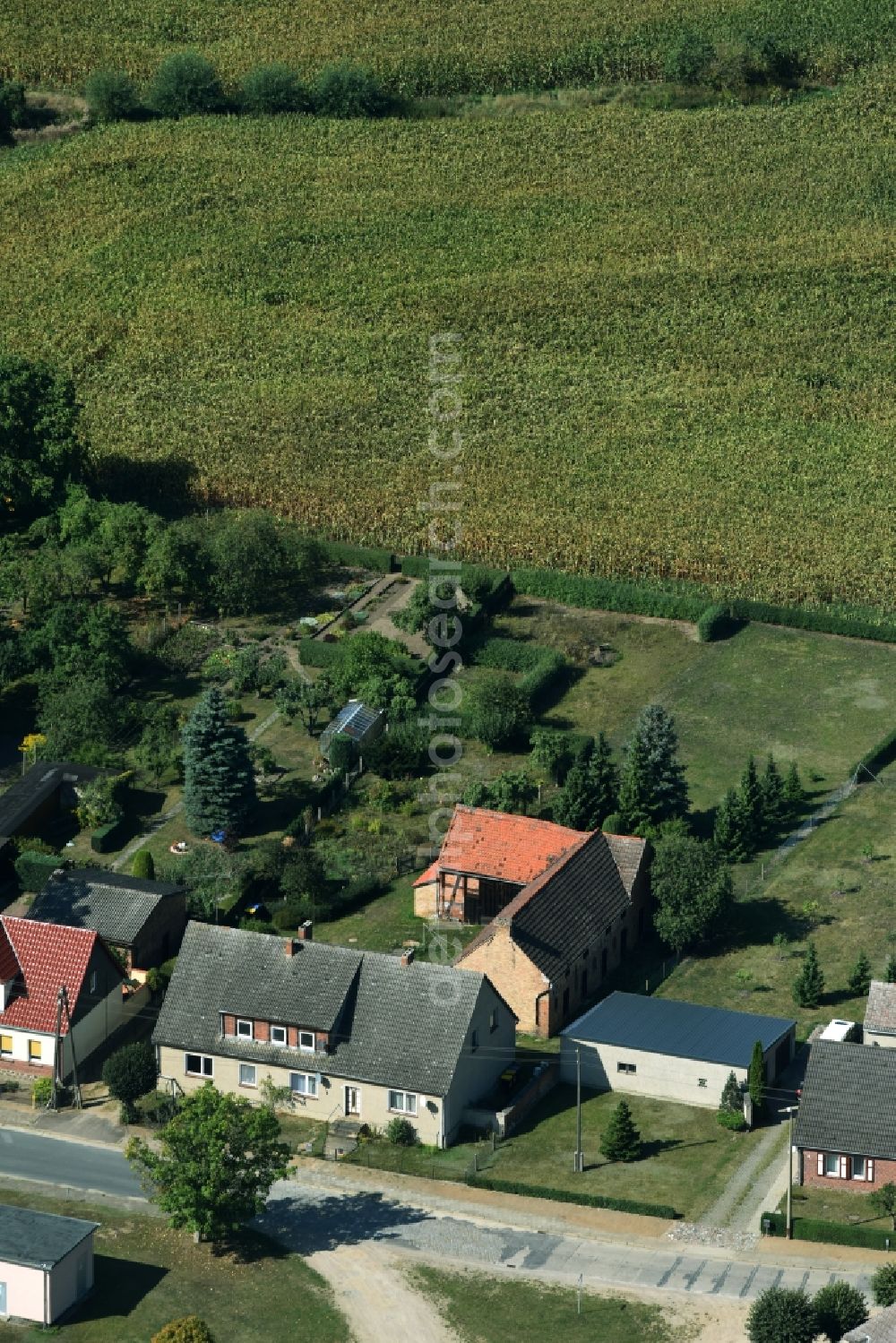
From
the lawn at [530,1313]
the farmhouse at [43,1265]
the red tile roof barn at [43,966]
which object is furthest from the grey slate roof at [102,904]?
the lawn at [530,1313]

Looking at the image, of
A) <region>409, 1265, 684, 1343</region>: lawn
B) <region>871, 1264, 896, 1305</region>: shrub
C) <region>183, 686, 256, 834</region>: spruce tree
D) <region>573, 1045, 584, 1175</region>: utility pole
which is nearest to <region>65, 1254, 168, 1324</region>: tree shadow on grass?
<region>409, 1265, 684, 1343</region>: lawn

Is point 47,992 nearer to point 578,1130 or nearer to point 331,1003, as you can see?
point 331,1003

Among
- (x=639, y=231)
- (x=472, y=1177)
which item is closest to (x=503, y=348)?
(x=639, y=231)

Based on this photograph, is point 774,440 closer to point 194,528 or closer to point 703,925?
point 194,528

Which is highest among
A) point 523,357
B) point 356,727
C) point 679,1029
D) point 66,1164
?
point 523,357

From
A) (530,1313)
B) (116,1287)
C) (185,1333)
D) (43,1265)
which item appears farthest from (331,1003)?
(185,1333)

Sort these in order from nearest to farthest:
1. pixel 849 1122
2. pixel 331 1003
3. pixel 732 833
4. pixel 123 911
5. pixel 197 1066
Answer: pixel 849 1122
pixel 331 1003
pixel 197 1066
pixel 123 911
pixel 732 833
